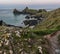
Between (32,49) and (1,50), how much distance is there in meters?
2.66

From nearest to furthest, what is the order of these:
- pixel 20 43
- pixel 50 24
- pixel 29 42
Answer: pixel 20 43, pixel 29 42, pixel 50 24

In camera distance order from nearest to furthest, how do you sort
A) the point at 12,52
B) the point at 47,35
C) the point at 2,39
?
1. the point at 12,52
2. the point at 2,39
3. the point at 47,35

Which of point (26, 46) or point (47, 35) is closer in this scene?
point (26, 46)

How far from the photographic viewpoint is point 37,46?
2105cm

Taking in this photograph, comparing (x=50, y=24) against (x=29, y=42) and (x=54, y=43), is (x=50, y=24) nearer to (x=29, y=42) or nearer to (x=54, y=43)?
(x=54, y=43)

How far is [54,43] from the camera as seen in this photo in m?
22.2

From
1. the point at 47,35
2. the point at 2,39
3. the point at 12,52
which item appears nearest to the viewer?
the point at 12,52

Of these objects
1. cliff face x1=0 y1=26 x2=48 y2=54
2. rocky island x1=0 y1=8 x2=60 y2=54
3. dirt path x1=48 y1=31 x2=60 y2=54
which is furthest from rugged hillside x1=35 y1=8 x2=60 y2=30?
cliff face x1=0 y1=26 x2=48 y2=54

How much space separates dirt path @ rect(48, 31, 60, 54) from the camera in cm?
2111

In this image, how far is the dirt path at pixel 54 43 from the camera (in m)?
21.1

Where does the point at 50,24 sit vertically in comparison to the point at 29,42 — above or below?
below

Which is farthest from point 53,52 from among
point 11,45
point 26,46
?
point 11,45

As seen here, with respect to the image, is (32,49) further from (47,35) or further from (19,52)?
(47,35)

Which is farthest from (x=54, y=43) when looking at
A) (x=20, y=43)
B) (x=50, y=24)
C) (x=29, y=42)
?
(x=50, y=24)
